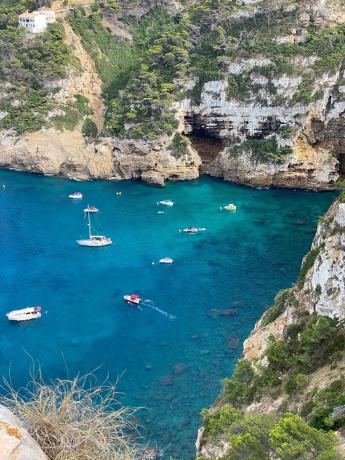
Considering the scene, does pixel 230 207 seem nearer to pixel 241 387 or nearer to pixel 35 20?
pixel 241 387

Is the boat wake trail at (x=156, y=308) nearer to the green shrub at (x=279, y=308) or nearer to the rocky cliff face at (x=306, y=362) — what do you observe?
the green shrub at (x=279, y=308)

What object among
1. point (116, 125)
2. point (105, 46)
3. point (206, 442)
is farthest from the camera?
point (105, 46)

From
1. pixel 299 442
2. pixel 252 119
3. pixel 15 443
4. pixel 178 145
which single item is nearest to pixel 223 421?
pixel 299 442

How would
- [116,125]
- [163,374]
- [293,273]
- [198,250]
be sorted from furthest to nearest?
[116,125] → [198,250] → [293,273] → [163,374]

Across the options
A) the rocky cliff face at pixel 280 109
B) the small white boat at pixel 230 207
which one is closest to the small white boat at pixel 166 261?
the small white boat at pixel 230 207

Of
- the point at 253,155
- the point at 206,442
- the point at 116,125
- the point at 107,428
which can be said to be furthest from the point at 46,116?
the point at 107,428

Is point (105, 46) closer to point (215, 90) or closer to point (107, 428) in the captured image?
point (215, 90)
